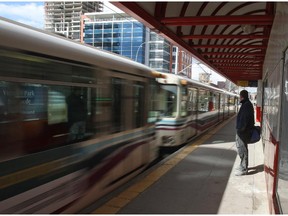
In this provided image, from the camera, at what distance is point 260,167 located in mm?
8203

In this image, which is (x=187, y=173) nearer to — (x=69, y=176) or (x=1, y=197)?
(x=69, y=176)

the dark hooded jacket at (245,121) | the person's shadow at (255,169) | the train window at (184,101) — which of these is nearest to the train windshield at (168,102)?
the train window at (184,101)

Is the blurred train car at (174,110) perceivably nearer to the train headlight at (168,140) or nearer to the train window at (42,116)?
the train headlight at (168,140)

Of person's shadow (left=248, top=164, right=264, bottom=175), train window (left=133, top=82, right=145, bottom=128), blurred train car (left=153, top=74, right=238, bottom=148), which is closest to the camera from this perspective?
train window (left=133, top=82, right=145, bottom=128)

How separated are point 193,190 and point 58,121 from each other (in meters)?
2.99

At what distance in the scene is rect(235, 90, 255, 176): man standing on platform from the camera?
7.22 metres

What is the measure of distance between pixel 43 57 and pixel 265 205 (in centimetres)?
385

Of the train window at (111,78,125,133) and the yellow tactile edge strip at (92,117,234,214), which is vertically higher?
the train window at (111,78,125,133)

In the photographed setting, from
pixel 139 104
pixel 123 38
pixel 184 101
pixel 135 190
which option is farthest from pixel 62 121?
pixel 123 38

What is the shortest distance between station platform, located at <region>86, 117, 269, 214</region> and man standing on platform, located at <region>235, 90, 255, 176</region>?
10.4 inches

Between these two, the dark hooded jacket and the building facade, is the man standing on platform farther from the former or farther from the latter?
the building facade

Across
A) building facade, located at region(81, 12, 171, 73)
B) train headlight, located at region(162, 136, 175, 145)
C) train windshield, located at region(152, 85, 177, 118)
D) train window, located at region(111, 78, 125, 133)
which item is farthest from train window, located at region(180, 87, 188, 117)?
building facade, located at region(81, 12, 171, 73)

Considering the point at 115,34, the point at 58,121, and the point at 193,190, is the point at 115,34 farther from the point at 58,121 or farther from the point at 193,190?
the point at 58,121

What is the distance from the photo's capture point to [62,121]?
14.1 ft
